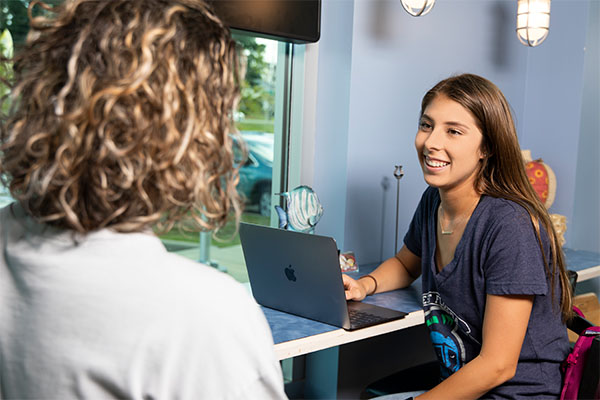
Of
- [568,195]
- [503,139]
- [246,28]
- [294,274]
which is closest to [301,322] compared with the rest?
[294,274]

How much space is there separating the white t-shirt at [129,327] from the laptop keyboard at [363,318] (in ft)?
3.44

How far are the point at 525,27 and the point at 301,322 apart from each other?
5.94 feet

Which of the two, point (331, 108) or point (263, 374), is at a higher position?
point (331, 108)

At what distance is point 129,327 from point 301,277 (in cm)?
108

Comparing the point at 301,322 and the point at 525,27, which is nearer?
the point at 301,322

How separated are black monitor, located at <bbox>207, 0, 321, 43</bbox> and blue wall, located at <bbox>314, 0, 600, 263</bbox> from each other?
0.15 m

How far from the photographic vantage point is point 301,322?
1.72 meters

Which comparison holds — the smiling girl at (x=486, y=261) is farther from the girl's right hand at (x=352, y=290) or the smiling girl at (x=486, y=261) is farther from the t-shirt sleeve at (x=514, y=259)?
the girl's right hand at (x=352, y=290)

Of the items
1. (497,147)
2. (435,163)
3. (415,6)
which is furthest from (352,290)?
(415,6)

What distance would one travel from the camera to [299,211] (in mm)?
2080

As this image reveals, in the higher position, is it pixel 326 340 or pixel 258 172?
pixel 258 172

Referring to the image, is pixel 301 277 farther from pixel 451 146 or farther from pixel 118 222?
pixel 118 222

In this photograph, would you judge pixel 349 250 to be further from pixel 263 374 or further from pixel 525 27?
pixel 263 374

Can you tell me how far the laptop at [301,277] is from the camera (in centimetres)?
162
